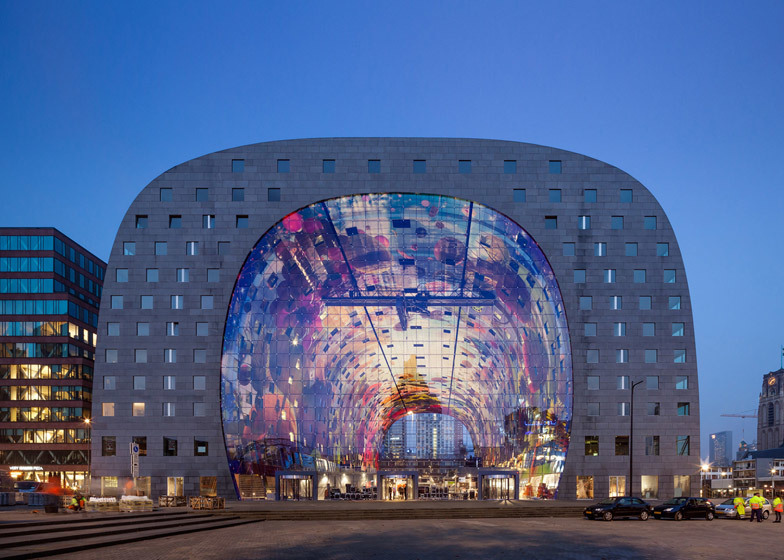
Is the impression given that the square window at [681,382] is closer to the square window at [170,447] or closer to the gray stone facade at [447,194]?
the gray stone facade at [447,194]

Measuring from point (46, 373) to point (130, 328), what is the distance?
2208 inches

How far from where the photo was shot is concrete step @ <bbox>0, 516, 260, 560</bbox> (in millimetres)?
24719

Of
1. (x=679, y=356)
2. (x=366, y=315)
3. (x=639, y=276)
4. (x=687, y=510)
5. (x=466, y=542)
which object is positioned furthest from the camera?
(x=366, y=315)

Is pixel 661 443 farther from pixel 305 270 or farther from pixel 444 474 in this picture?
pixel 305 270

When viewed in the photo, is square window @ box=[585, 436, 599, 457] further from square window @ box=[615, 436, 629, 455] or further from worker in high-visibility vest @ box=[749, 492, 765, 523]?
worker in high-visibility vest @ box=[749, 492, 765, 523]

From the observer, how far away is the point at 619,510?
141 ft

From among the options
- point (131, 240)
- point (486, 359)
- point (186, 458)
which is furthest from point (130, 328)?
point (486, 359)

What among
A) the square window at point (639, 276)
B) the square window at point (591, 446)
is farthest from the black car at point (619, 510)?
the square window at point (639, 276)

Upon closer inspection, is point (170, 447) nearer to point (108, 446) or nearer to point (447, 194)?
point (108, 446)

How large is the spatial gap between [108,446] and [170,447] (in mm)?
5101

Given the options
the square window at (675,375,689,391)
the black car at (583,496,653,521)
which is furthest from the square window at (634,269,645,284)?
the black car at (583,496,653,521)

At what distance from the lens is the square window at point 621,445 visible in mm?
60844

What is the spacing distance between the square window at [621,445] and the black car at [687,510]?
16.2 m

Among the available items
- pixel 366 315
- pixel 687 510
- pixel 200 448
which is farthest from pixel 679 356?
pixel 200 448
